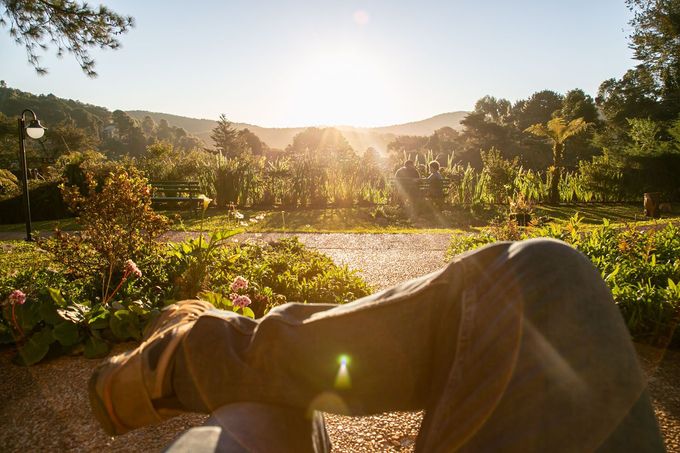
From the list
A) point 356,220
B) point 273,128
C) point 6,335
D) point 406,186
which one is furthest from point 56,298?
point 273,128

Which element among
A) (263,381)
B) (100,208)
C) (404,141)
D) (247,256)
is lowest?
(247,256)

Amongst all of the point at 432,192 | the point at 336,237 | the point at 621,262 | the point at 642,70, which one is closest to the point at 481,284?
the point at 621,262

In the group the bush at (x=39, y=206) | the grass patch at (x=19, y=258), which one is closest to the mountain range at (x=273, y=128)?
the bush at (x=39, y=206)

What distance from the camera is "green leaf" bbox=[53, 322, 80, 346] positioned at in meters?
2.31

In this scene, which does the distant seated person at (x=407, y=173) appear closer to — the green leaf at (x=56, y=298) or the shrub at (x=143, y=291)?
the shrub at (x=143, y=291)

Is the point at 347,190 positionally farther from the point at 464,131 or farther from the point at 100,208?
the point at 464,131

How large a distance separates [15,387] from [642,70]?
31.4m

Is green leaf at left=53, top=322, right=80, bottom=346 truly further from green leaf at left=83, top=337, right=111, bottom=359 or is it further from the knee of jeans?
the knee of jeans

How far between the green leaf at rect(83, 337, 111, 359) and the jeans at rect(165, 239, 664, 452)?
164cm

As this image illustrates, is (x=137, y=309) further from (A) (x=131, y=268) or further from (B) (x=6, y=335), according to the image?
(B) (x=6, y=335)

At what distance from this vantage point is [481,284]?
843 mm

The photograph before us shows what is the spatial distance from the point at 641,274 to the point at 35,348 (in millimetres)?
3914

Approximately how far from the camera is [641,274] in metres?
3.15

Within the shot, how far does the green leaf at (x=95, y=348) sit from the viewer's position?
7.54 ft
